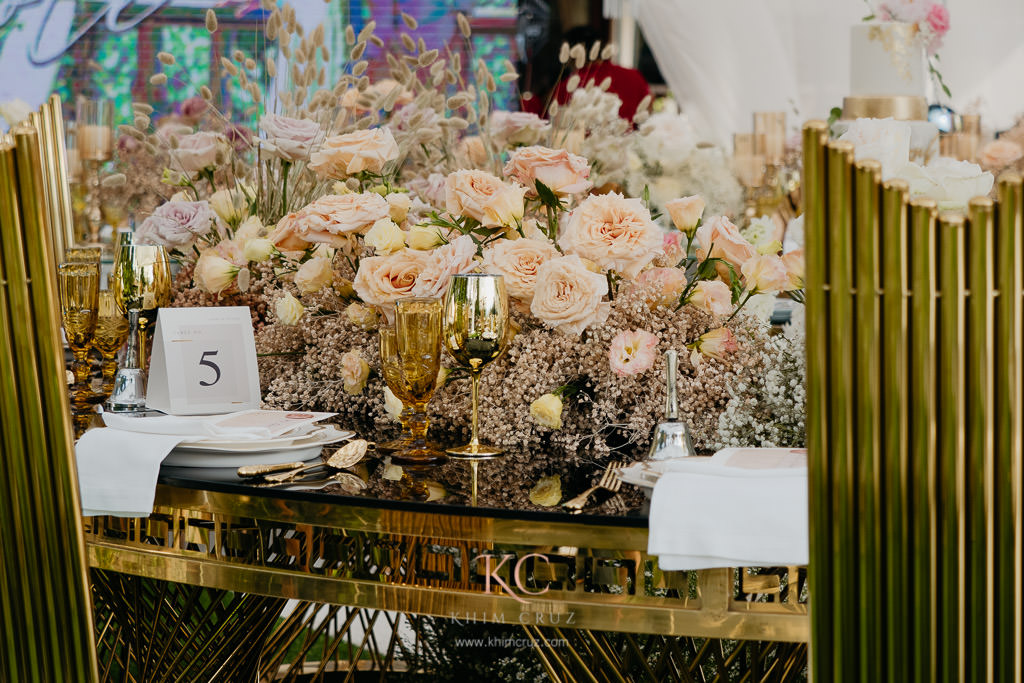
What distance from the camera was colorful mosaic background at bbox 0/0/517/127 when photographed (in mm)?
5402

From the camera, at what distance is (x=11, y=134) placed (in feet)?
2.90

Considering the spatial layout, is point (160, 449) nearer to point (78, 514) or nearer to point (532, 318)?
point (78, 514)

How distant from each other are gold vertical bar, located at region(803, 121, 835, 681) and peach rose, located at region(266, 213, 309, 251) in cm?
82

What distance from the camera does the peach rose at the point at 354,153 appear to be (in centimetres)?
152

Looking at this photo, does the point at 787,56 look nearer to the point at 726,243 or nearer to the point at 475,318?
the point at 726,243

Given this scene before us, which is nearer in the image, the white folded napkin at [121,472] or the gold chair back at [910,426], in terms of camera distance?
the gold chair back at [910,426]

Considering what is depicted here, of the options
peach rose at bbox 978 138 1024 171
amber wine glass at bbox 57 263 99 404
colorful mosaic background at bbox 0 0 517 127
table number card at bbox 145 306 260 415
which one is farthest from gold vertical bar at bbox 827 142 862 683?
colorful mosaic background at bbox 0 0 517 127

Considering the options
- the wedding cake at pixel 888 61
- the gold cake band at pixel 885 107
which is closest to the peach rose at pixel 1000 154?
the wedding cake at pixel 888 61

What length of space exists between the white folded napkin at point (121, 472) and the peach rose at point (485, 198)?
450mm

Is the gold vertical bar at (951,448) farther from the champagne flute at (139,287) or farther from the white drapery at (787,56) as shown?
the white drapery at (787,56)

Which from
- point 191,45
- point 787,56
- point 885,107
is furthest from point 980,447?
point 191,45

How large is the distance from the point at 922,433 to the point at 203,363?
90cm

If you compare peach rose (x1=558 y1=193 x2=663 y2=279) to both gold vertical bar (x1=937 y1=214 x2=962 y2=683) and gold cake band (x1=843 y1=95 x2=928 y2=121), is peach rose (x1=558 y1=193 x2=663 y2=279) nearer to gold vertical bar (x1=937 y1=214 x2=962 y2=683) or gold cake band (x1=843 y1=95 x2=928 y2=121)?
gold vertical bar (x1=937 y1=214 x2=962 y2=683)

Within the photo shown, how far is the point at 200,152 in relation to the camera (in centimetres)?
177
